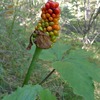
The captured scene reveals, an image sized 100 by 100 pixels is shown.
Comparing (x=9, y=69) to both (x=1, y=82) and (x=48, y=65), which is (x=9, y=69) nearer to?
(x=1, y=82)

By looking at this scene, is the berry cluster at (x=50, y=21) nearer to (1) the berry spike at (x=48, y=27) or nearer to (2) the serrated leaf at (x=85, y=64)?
(1) the berry spike at (x=48, y=27)

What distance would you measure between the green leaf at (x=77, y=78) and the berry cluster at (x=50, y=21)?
204mm

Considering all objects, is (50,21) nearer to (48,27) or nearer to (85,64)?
(48,27)

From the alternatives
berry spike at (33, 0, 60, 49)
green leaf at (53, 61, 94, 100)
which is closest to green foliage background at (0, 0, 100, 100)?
green leaf at (53, 61, 94, 100)

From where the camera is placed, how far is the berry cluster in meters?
0.58

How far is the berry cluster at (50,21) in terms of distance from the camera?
583mm

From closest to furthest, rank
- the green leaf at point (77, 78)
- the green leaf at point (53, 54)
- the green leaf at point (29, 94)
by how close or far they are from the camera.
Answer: the green leaf at point (29, 94), the green leaf at point (77, 78), the green leaf at point (53, 54)

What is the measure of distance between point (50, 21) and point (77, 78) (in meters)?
0.26

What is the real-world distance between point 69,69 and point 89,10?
122 inches

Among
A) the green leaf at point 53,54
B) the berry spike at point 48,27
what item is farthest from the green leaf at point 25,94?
the green leaf at point 53,54

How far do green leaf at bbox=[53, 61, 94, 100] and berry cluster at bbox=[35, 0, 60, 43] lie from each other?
0.20 metres

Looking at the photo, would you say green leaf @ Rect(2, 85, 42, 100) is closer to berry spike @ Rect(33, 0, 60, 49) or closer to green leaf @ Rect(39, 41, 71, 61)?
berry spike @ Rect(33, 0, 60, 49)

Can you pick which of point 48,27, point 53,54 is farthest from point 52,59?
point 48,27

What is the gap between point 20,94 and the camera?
52 cm
